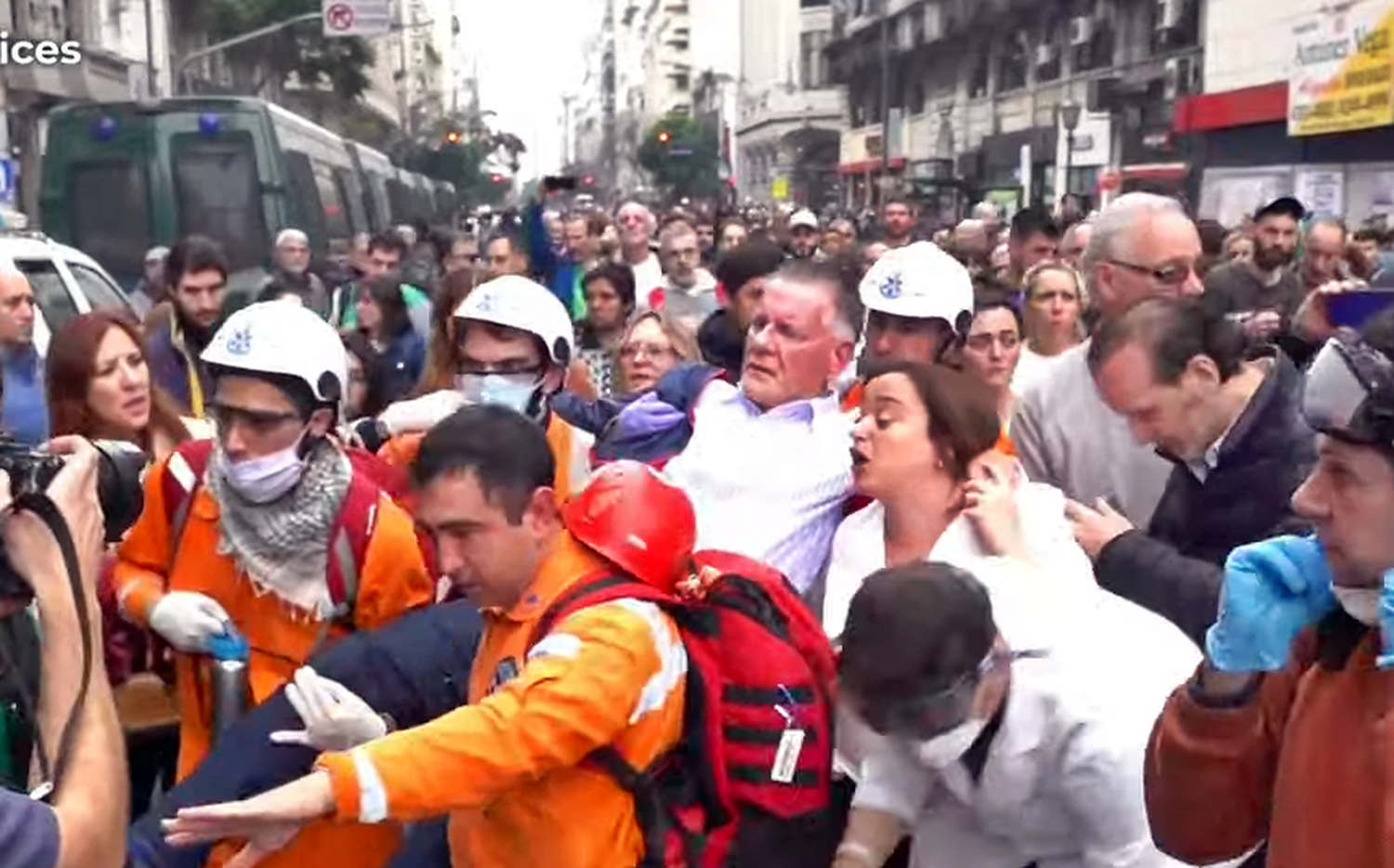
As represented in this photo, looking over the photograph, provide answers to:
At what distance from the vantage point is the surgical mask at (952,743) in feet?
8.58

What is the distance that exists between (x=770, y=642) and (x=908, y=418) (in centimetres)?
74

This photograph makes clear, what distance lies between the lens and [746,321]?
240 inches

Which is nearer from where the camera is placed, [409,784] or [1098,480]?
[409,784]

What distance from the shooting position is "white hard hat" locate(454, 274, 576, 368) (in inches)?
184

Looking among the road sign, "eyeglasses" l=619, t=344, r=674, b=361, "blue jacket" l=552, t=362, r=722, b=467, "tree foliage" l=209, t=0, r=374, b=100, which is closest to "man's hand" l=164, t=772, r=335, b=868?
"blue jacket" l=552, t=362, r=722, b=467

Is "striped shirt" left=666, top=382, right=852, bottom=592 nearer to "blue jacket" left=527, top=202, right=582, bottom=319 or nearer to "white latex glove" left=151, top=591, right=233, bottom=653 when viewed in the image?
"white latex glove" left=151, top=591, right=233, bottom=653

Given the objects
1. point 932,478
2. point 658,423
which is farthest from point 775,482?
point 658,423

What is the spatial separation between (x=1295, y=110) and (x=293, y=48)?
2659 cm

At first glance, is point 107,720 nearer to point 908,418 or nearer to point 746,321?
point 908,418

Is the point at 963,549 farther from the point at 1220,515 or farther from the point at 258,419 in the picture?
the point at 258,419

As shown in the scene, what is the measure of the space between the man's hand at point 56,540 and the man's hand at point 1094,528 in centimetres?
196

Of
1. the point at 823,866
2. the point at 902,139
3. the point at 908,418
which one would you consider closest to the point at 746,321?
the point at 908,418

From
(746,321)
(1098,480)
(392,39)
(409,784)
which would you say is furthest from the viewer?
(392,39)

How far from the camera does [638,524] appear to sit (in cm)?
274
